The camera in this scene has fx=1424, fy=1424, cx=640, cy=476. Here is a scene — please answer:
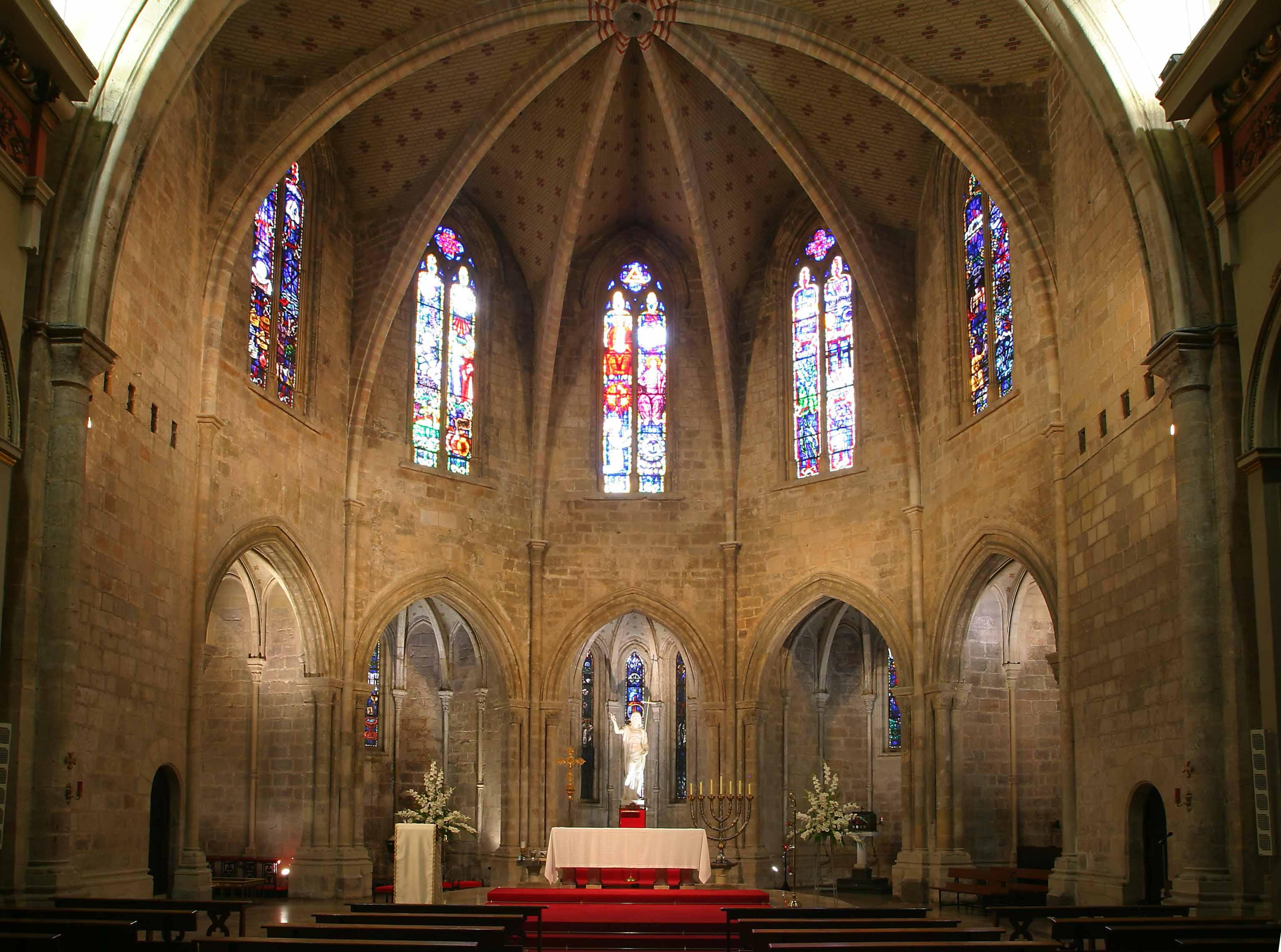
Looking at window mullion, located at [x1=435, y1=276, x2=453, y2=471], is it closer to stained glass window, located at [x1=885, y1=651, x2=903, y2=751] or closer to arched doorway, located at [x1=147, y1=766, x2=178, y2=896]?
arched doorway, located at [x1=147, y1=766, x2=178, y2=896]

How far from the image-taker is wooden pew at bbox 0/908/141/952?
29.4ft

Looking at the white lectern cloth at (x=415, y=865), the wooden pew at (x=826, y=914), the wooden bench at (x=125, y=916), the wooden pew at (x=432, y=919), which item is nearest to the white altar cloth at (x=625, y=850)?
the white lectern cloth at (x=415, y=865)

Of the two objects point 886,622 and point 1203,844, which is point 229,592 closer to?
point 886,622

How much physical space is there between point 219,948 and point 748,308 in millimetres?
17952

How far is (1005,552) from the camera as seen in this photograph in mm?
18781

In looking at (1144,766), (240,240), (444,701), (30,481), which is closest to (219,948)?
(30,481)

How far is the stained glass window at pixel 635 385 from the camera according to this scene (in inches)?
969

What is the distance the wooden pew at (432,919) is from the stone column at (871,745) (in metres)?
15.5

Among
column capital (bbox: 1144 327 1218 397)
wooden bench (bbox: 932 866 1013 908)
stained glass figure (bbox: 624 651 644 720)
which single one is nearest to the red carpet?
wooden bench (bbox: 932 866 1013 908)

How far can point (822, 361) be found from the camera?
23.7m

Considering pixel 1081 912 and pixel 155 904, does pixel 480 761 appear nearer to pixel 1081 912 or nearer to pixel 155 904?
pixel 155 904

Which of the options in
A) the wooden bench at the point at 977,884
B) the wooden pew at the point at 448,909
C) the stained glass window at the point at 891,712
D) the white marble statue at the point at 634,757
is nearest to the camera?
the wooden pew at the point at 448,909

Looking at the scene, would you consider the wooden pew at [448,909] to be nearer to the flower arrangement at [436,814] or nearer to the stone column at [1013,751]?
the flower arrangement at [436,814]

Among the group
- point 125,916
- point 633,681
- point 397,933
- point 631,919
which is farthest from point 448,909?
point 633,681
